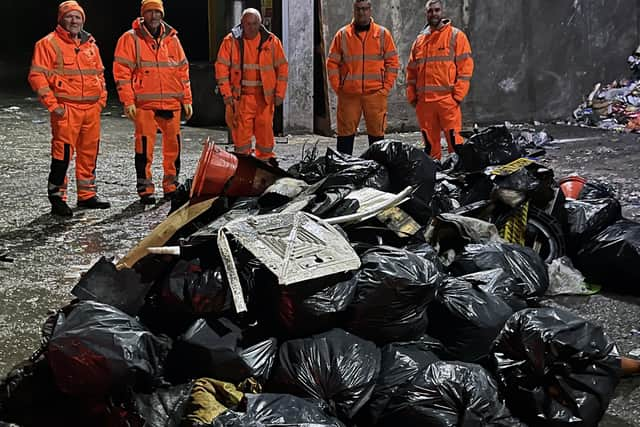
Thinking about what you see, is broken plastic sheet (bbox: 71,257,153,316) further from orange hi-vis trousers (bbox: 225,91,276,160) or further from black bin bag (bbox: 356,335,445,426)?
orange hi-vis trousers (bbox: 225,91,276,160)

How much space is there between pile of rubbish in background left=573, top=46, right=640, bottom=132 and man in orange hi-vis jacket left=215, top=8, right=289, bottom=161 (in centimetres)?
613

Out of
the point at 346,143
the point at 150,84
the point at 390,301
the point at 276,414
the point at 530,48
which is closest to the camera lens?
the point at 276,414

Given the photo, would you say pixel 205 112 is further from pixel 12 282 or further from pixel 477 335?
pixel 477 335

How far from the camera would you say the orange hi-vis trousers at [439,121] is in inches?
295

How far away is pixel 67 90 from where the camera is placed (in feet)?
20.2

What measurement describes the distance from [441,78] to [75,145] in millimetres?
3645

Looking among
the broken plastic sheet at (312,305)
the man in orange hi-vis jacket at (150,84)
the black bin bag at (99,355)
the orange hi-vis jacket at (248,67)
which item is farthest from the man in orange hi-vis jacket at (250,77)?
the black bin bag at (99,355)

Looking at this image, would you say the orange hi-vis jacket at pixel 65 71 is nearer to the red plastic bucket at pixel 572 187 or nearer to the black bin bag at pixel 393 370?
the red plastic bucket at pixel 572 187

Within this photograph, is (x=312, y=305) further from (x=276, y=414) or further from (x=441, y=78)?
(x=441, y=78)

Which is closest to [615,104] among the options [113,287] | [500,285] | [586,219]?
[586,219]

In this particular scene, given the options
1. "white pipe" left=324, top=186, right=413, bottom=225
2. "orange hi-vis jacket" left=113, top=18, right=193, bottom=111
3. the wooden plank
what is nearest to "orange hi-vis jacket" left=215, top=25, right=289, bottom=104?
"orange hi-vis jacket" left=113, top=18, right=193, bottom=111

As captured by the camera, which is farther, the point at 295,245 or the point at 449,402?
the point at 295,245

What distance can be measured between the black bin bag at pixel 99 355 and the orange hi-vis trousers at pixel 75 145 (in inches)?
140

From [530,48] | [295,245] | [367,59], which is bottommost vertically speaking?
[295,245]
